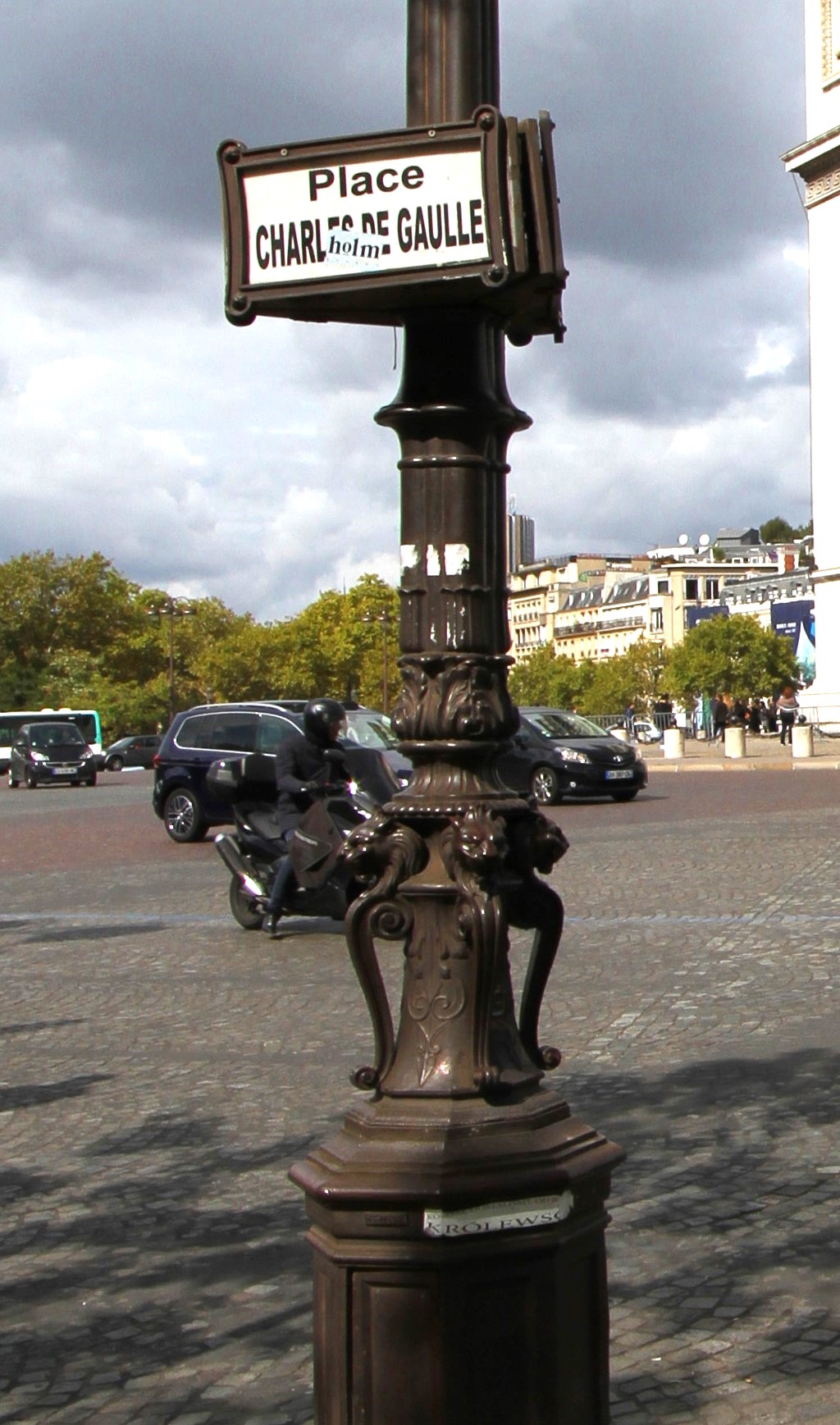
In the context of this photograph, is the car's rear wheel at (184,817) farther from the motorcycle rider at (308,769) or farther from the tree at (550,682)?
the tree at (550,682)

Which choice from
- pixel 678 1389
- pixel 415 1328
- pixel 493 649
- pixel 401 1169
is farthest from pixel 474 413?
pixel 678 1389

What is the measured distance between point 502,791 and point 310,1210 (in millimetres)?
809

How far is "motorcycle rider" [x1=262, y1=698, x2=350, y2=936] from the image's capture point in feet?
40.5

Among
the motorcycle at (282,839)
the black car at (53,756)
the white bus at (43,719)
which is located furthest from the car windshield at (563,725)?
the white bus at (43,719)

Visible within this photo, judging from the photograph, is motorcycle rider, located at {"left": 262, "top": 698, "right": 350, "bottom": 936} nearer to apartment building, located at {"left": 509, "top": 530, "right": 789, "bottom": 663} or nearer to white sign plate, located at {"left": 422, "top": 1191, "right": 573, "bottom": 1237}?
white sign plate, located at {"left": 422, "top": 1191, "right": 573, "bottom": 1237}

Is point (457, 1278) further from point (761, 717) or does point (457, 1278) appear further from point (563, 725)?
point (761, 717)

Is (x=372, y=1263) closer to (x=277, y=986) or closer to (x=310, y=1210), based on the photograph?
(x=310, y=1210)

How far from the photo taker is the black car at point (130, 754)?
8119cm

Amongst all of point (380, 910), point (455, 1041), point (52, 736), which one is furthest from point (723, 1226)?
point (52, 736)

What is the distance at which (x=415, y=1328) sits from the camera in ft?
10.1

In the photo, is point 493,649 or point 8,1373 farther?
point 8,1373

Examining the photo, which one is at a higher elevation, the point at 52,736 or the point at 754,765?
the point at 52,736

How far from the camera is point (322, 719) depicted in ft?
40.6

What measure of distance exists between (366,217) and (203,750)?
1966 cm
